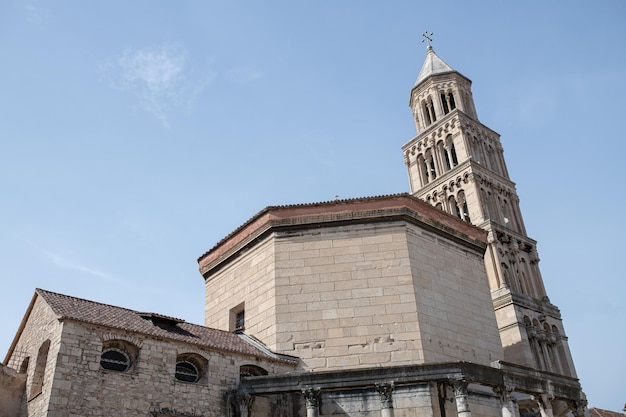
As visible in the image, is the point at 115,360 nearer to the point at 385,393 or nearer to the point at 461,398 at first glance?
the point at 385,393

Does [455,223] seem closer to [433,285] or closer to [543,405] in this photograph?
[433,285]

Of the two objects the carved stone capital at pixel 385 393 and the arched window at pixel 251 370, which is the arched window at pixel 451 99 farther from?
the carved stone capital at pixel 385 393

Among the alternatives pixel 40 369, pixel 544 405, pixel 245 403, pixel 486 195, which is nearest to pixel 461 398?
pixel 544 405

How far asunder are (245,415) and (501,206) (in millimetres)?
36774

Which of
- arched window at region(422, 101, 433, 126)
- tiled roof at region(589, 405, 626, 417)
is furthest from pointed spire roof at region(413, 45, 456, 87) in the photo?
tiled roof at region(589, 405, 626, 417)

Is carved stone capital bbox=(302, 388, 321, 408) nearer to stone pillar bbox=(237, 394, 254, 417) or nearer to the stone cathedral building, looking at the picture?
the stone cathedral building

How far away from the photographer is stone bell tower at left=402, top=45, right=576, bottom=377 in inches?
1582

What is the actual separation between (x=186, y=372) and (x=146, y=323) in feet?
6.98

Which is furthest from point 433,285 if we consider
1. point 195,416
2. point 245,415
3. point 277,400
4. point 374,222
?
point 195,416

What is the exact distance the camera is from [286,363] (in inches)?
736

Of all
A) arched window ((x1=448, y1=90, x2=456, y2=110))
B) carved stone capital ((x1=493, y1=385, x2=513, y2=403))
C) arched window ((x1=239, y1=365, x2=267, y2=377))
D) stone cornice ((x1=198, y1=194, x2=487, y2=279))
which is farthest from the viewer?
arched window ((x1=448, y1=90, x2=456, y2=110))

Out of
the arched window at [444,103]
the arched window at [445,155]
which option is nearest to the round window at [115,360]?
the arched window at [445,155]

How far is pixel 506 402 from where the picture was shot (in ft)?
57.3

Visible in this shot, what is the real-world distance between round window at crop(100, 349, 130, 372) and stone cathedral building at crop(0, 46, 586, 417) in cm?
3
